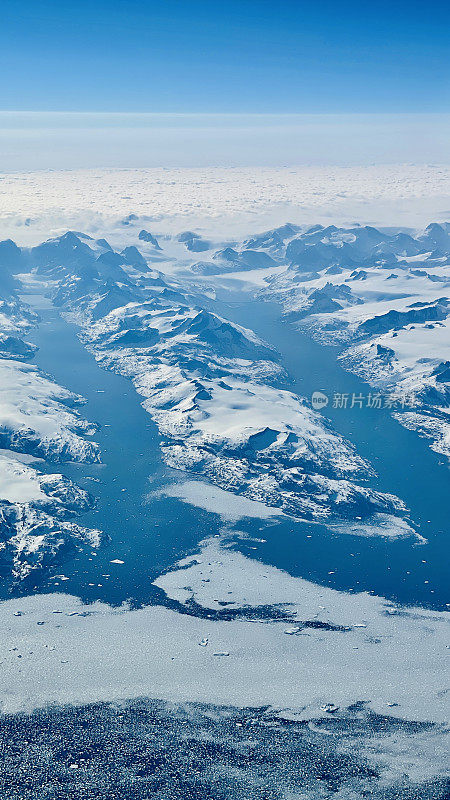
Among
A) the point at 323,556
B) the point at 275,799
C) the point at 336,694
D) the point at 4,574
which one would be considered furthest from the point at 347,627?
the point at 4,574

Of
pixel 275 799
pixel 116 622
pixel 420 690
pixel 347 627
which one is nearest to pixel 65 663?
pixel 116 622

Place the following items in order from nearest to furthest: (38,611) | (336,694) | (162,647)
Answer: (336,694)
(162,647)
(38,611)

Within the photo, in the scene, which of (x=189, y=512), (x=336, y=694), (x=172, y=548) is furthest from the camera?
(x=189, y=512)

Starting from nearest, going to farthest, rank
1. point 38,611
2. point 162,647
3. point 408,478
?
point 162,647, point 38,611, point 408,478

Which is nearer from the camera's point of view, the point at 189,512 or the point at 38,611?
the point at 38,611

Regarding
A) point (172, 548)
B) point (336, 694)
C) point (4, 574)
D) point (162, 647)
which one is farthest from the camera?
point (172, 548)

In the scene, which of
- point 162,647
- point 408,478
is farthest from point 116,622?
point 408,478

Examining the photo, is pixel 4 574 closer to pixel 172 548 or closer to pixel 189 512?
pixel 172 548

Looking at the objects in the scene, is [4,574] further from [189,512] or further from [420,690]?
[420,690]
